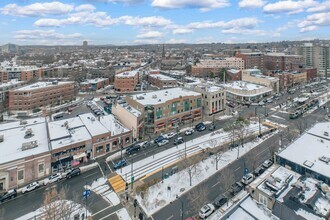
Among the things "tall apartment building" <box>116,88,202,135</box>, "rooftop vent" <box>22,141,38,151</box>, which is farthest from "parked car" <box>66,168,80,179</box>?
"tall apartment building" <box>116,88,202,135</box>

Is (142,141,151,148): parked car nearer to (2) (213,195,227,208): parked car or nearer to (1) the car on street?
(2) (213,195,227,208): parked car

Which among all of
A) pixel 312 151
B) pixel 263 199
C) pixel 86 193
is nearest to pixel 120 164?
pixel 86 193

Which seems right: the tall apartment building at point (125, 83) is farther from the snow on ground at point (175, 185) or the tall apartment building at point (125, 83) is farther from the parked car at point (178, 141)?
the snow on ground at point (175, 185)

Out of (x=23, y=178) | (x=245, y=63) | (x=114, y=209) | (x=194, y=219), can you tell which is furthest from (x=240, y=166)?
(x=245, y=63)

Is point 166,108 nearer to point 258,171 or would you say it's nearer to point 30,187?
point 258,171

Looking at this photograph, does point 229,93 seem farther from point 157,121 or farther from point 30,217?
point 30,217
